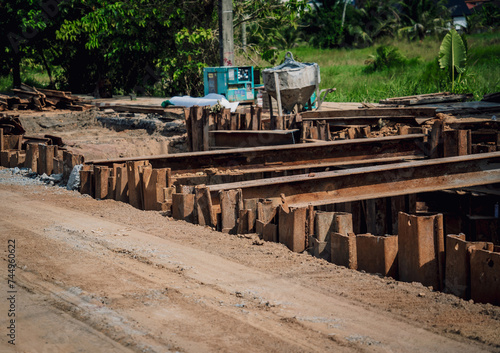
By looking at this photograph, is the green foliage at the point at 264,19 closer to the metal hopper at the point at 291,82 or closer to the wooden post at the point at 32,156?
the metal hopper at the point at 291,82

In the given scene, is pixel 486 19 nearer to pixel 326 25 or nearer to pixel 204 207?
pixel 326 25

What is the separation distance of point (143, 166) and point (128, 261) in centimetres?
260

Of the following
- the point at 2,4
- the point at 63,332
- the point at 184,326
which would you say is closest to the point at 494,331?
the point at 184,326

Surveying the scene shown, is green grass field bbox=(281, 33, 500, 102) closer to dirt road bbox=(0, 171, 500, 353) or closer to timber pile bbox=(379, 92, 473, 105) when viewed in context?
timber pile bbox=(379, 92, 473, 105)

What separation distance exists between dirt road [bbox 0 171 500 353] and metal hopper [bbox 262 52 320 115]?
738 centimetres

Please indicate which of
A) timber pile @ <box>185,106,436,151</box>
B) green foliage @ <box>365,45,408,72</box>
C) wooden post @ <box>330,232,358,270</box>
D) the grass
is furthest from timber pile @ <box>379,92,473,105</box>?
the grass

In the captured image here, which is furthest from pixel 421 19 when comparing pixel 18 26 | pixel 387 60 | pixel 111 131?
pixel 111 131

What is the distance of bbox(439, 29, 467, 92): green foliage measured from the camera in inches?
692

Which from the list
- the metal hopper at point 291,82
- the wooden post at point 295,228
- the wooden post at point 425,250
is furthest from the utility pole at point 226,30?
the wooden post at point 425,250

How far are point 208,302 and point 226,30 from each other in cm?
1592

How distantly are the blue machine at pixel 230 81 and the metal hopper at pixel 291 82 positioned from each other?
4.95 metres

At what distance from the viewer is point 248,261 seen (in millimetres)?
5113

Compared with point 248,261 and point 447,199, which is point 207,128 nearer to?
point 447,199

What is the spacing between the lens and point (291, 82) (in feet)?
42.3
